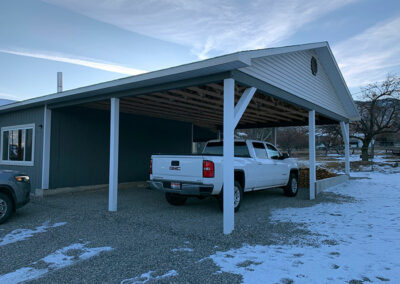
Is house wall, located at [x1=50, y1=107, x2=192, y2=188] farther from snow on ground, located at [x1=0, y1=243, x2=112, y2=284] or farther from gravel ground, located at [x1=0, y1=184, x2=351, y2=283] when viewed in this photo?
snow on ground, located at [x1=0, y1=243, x2=112, y2=284]

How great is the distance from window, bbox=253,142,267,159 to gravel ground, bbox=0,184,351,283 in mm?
1445

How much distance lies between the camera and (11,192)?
6109 millimetres

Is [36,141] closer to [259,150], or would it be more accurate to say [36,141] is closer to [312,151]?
[259,150]

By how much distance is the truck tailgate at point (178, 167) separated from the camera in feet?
21.0

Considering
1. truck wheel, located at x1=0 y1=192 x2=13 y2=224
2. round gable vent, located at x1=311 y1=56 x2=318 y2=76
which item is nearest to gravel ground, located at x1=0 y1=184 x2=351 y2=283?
truck wheel, located at x1=0 y1=192 x2=13 y2=224

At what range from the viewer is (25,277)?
3492 mm

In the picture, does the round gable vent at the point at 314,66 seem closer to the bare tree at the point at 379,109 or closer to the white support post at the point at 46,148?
the white support post at the point at 46,148

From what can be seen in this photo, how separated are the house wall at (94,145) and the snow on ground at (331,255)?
6857 millimetres

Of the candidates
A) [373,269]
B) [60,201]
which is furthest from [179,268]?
[60,201]

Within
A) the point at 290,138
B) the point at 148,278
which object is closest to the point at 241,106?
the point at 148,278

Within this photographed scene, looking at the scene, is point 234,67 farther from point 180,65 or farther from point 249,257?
point 249,257

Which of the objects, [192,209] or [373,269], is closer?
[373,269]

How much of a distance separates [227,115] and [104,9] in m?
6.57

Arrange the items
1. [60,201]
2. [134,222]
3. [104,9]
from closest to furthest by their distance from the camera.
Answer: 1. [134,222]
2. [60,201]
3. [104,9]
